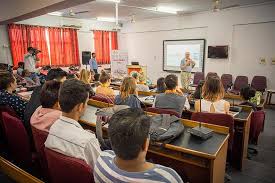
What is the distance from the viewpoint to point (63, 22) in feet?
27.2

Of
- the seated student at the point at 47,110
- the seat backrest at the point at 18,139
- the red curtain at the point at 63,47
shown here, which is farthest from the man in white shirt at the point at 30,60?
the seated student at the point at 47,110

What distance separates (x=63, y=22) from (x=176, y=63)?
469 centimetres

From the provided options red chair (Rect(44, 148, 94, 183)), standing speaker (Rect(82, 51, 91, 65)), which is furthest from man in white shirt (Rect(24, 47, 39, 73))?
red chair (Rect(44, 148, 94, 183))

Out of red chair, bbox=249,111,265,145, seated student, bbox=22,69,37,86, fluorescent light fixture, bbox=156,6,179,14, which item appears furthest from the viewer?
fluorescent light fixture, bbox=156,6,179,14

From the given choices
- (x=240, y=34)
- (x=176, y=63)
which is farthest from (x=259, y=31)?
(x=176, y=63)

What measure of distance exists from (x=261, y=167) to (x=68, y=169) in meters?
2.64

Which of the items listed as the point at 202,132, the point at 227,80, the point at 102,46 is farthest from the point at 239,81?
the point at 102,46

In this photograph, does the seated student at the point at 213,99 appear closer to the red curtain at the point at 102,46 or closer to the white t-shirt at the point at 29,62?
the white t-shirt at the point at 29,62

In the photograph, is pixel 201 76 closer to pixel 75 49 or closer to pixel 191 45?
pixel 191 45

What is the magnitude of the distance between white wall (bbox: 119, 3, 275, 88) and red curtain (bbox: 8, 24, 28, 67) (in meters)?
4.65

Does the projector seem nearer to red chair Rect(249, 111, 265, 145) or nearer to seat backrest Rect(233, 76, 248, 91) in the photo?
red chair Rect(249, 111, 265, 145)

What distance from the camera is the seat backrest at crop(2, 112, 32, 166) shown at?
193 cm

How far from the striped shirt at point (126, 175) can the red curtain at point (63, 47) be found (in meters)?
7.92

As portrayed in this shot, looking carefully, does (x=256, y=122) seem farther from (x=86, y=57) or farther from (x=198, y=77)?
(x=86, y=57)
